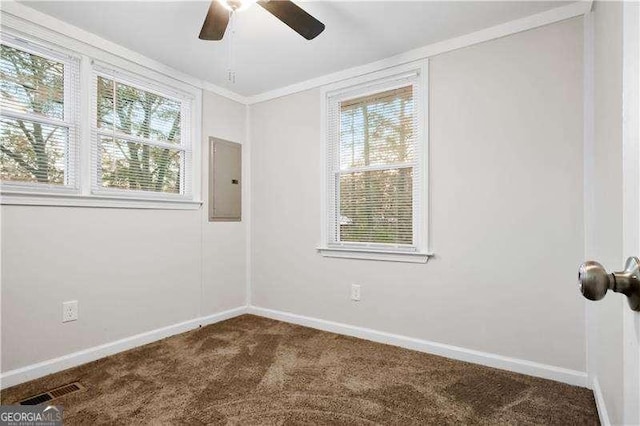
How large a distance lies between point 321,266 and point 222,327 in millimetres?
1082

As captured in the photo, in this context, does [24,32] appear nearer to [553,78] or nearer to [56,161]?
[56,161]

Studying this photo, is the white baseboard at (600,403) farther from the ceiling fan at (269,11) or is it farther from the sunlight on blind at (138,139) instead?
the sunlight on blind at (138,139)

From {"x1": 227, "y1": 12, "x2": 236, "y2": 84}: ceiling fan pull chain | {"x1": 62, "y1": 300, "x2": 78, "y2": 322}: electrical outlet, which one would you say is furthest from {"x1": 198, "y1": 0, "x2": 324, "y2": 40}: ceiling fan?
{"x1": 62, "y1": 300, "x2": 78, "y2": 322}: electrical outlet

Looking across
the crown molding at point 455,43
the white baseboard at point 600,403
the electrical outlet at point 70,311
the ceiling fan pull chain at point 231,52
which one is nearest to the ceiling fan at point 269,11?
the ceiling fan pull chain at point 231,52

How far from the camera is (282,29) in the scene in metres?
2.42

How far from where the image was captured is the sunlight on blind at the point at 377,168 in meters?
2.81

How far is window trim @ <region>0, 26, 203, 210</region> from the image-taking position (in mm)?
2166

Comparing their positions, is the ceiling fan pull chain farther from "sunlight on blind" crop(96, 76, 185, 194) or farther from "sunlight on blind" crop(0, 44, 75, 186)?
"sunlight on blind" crop(0, 44, 75, 186)

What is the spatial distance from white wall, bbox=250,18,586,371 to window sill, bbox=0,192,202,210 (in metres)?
1.54

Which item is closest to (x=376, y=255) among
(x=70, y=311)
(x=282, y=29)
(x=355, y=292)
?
(x=355, y=292)

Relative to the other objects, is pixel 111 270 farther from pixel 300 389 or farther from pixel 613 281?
pixel 613 281

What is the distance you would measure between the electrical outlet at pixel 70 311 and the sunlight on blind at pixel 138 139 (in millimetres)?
866

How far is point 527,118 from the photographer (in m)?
2.27

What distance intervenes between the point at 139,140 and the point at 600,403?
3480 millimetres
